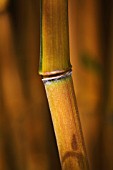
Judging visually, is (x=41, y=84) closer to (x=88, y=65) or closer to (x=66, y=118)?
(x=88, y=65)

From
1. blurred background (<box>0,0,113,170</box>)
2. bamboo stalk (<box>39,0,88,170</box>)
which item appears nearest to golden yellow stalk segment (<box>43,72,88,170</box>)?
bamboo stalk (<box>39,0,88,170</box>)

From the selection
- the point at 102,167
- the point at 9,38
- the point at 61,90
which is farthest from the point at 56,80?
the point at 102,167

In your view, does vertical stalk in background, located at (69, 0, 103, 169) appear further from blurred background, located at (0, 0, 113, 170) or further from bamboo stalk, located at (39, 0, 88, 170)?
bamboo stalk, located at (39, 0, 88, 170)

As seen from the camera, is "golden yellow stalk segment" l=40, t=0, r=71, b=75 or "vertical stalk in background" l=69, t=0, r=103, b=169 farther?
"vertical stalk in background" l=69, t=0, r=103, b=169

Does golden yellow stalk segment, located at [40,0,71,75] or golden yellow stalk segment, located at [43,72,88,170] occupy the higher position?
golden yellow stalk segment, located at [40,0,71,75]

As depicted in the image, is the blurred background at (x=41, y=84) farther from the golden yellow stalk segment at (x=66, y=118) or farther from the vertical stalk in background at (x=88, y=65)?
the golden yellow stalk segment at (x=66, y=118)

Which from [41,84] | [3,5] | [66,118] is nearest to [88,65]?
[41,84]

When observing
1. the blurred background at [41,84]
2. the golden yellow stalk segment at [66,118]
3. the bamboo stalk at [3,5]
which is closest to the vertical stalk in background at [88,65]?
the blurred background at [41,84]
